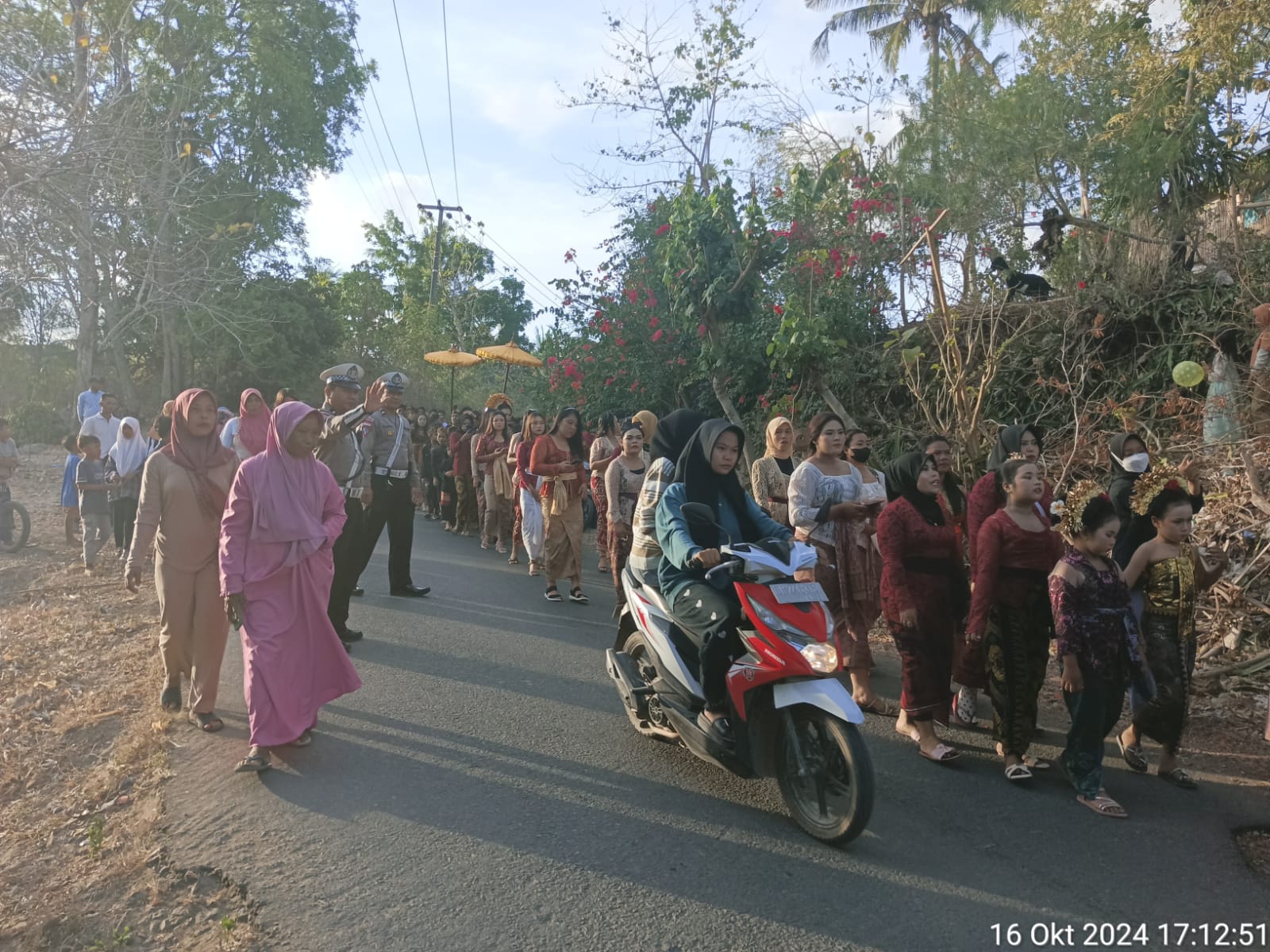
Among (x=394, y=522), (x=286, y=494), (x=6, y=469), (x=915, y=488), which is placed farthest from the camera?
(x=6, y=469)

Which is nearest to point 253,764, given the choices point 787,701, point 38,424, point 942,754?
point 787,701

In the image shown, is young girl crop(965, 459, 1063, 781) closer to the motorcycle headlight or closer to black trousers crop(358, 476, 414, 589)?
the motorcycle headlight

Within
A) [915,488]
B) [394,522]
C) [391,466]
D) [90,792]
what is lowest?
[90,792]

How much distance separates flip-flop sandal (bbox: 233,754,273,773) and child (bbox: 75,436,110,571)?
7272 mm

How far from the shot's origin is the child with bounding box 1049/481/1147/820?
459cm

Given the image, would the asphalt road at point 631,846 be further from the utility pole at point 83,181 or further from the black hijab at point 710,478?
the utility pole at point 83,181

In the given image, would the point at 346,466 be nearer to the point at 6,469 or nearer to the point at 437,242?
the point at 6,469

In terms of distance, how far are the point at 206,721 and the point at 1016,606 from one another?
472 cm

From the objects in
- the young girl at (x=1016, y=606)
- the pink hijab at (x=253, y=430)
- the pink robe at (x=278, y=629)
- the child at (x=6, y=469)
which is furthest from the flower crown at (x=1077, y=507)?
the child at (x=6, y=469)

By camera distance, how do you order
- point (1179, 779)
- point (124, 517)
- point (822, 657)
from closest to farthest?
point (822, 657), point (1179, 779), point (124, 517)

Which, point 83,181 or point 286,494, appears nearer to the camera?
point 286,494

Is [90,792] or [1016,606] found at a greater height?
[1016,606]

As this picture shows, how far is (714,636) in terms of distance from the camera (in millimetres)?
4398

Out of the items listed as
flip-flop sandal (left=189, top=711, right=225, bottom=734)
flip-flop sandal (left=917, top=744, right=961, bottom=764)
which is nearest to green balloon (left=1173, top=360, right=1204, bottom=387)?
flip-flop sandal (left=917, top=744, right=961, bottom=764)
